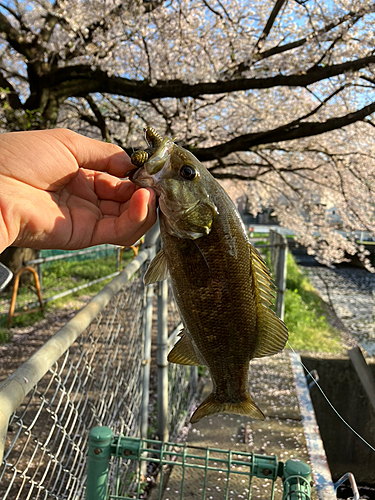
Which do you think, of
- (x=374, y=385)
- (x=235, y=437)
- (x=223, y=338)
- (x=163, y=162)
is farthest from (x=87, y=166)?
(x=374, y=385)

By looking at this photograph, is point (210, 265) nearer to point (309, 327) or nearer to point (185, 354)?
point (185, 354)

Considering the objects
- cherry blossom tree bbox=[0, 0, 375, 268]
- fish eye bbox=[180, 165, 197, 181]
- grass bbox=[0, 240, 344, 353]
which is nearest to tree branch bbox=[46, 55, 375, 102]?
cherry blossom tree bbox=[0, 0, 375, 268]

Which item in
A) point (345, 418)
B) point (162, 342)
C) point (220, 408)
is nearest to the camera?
point (220, 408)

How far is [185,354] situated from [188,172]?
72 cm

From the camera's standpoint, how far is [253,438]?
4160 mm

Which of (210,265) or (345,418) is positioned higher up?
(210,265)

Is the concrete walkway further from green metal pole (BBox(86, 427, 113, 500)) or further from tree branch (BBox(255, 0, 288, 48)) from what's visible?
tree branch (BBox(255, 0, 288, 48))

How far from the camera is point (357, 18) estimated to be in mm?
6020

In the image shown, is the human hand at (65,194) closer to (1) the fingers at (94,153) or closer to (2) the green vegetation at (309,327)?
(1) the fingers at (94,153)

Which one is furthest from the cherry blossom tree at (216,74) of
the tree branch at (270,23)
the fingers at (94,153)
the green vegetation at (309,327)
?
the fingers at (94,153)

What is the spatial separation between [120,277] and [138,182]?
145cm

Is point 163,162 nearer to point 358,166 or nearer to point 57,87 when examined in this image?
point 57,87

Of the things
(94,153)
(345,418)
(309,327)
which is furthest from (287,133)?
(94,153)

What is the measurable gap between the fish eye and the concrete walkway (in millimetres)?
2386
